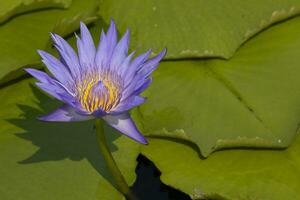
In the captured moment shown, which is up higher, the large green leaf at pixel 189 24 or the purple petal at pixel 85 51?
the purple petal at pixel 85 51

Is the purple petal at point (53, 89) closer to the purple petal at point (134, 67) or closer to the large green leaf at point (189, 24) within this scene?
the purple petal at point (134, 67)

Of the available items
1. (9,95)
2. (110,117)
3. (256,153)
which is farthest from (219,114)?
(9,95)

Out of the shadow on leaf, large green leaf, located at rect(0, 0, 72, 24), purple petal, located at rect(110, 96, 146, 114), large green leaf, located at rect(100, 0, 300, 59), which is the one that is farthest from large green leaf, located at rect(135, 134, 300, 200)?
large green leaf, located at rect(0, 0, 72, 24)

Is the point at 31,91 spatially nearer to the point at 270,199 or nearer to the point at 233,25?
the point at 233,25

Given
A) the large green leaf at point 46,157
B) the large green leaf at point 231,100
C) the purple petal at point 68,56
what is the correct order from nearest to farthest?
1. the purple petal at point 68,56
2. the large green leaf at point 46,157
3. the large green leaf at point 231,100

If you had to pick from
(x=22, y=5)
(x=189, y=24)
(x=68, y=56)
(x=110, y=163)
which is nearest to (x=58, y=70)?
(x=68, y=56)

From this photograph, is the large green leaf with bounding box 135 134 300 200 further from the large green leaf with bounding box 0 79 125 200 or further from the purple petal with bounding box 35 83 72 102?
the purple petal with bounding box 35 83 72 102

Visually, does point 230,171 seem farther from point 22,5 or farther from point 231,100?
point 22,5

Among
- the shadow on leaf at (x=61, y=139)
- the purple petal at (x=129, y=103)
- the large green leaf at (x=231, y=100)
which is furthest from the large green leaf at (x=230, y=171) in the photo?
the purple petal at (x=129, y=103)
